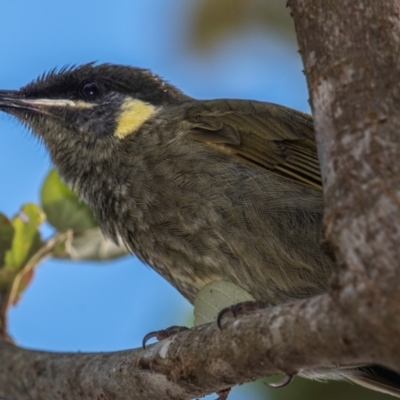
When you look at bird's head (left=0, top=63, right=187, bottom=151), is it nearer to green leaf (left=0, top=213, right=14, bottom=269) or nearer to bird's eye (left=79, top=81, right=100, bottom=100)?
bird's eye (left=79, top=81, right=100, bottom=100)

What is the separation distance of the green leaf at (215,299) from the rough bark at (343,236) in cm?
22

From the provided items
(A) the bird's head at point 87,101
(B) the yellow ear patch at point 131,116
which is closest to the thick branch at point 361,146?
(B) the yellow ear patch at point 131,116

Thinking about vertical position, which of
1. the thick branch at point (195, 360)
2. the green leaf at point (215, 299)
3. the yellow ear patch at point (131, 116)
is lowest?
the thick branch at point (195, 360)

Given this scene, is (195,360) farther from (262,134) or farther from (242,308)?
(262,134)

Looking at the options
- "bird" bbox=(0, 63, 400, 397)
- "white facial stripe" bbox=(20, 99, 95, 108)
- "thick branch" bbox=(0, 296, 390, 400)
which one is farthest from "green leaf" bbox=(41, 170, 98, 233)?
"thick branch" bbox=(0, 296, 390, 400)

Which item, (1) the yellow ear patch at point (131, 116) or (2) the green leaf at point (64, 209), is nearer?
(1) the yellow ear patch at point (131, 116)

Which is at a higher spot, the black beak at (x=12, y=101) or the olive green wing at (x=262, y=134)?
the black beak at (x=12, y=101)

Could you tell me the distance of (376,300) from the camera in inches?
77.3

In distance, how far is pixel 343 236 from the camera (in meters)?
2.10

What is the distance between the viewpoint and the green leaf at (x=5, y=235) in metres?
4.03

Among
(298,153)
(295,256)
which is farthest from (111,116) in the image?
(295,256)

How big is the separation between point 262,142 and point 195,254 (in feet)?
2.29

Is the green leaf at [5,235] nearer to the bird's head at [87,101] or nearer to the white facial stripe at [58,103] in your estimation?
the bird's head at [87,101]

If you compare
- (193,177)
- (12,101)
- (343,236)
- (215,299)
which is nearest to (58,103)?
(12,101)
